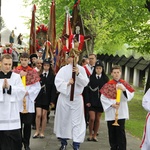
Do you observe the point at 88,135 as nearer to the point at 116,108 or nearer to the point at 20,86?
the point at 116,108

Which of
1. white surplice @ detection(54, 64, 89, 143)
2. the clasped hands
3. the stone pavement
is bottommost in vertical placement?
the stone pavement

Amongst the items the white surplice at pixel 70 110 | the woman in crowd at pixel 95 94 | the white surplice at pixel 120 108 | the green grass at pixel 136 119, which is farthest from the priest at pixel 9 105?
the green grass at pixel 136 119

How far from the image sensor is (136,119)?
15656mm

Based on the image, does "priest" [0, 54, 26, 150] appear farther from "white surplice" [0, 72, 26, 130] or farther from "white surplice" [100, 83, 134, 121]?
"white surplice" [100, 83, 134, 121]

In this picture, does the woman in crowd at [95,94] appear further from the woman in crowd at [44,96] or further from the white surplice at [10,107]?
the white surplice at [10,107]

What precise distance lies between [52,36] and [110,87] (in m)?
7.00

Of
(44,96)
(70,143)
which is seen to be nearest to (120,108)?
(70,143)

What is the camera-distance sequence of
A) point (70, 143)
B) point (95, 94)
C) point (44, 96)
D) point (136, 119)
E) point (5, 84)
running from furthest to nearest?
point (136, 119), point (95, 94), point (44, 96), point (70, 143), point (5, 84)

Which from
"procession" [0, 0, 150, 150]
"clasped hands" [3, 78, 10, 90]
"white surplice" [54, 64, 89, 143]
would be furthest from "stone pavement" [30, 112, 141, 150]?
"clasped hands" [3, 78, 10, 90]

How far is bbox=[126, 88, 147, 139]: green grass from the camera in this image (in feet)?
40.9

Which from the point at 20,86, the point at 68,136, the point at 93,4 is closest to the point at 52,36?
the point at 93,4

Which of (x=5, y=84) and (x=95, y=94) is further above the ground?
(x=5, y=84)

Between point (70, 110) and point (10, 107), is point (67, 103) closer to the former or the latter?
point (70, 110)

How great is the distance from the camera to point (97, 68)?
10.0 metres
